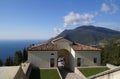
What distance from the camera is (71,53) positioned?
3628 centimetres

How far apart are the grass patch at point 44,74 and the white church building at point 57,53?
1.99 metres

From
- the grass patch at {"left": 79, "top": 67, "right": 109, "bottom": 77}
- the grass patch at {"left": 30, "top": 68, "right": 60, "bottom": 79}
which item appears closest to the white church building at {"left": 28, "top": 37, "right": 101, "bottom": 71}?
the grass patch at {"left": 30, "top": 68, "right": 60, "bottom": 79}

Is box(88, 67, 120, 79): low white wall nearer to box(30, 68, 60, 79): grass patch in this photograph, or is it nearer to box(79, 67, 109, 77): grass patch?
box(30, 68, 60, 79): grass patch

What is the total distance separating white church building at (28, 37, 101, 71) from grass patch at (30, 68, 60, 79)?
1.99 meters

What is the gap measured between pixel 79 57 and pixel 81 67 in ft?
5.99

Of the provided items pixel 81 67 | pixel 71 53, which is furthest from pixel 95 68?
pixel 71 53

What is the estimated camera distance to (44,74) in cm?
2969

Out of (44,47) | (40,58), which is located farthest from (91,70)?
(44,47)

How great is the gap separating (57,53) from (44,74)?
6564 mm

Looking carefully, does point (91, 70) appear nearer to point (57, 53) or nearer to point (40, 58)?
point (57, 53)

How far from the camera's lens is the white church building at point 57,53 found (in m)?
34.1

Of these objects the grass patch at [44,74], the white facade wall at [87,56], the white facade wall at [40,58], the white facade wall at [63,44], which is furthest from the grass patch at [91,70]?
the white facade wall at [63,44]

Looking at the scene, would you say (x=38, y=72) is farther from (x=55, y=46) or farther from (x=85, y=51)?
(x=85, y=51)

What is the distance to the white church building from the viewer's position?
34.1 metres
